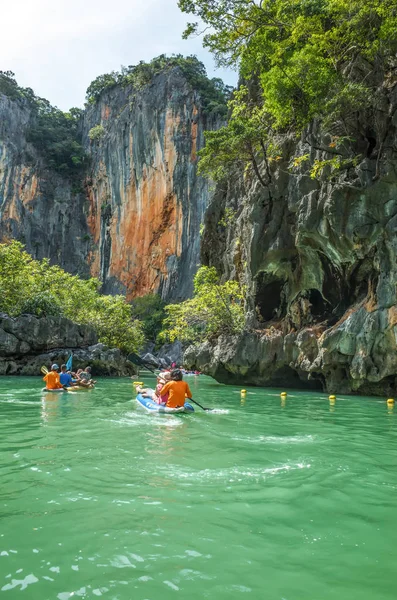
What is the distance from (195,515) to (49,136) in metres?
63.1

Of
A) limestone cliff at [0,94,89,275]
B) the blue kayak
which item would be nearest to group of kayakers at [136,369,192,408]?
the blue kayak

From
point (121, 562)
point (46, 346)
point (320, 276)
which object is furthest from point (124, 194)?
point (121, 562)

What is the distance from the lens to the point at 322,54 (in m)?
14.8

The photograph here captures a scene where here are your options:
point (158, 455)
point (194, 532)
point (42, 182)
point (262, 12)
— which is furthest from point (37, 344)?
point (42, 182)

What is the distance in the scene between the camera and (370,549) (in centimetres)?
334

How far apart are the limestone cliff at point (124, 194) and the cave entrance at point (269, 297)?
87.4 feet

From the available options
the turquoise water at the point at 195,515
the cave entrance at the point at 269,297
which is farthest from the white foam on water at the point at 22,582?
the cave entrance at the point at 269,297

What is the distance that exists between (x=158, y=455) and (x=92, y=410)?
18.0ft

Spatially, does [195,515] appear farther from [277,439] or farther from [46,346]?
[46,346]

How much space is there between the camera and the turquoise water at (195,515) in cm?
282

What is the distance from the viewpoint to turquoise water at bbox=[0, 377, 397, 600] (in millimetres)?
2816

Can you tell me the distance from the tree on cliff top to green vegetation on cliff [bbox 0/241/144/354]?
59.8ft

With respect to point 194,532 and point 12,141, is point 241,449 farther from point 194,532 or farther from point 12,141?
point 12,141

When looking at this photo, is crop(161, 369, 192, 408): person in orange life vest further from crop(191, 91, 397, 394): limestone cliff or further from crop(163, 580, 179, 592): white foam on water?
crop(163, 580, 179, 592): white foam on water
